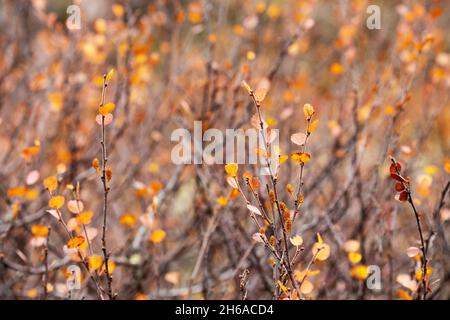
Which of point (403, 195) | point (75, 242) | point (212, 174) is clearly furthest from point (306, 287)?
point (212, 174)

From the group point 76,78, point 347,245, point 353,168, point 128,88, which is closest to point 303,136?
point 347,245

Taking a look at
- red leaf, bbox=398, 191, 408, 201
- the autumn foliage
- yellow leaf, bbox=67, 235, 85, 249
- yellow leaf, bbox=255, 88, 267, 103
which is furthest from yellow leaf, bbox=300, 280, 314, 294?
yellow leaf, bbox=67, 235, 85, 249

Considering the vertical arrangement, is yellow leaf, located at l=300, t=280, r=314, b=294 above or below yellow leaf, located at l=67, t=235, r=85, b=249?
below

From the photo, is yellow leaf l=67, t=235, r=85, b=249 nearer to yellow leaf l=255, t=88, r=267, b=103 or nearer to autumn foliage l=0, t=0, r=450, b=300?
autumn foliage l=0, t=0, r=450, b=300

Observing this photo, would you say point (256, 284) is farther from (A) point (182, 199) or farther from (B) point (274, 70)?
(A) point (182, 199)

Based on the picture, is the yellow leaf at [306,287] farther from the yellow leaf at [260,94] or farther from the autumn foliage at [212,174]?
the yellow leaf at [260,94]

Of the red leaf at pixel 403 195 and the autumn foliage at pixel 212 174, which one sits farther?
the autumn foliage at pixel 212 174

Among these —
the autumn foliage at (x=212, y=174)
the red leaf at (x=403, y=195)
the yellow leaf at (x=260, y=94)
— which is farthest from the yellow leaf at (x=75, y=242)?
the red leaf at (x=403, y=195)

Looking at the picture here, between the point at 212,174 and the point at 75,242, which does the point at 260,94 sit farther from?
the point at 212,174

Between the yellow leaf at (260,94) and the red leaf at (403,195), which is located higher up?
the yellow leaf at (260,94)

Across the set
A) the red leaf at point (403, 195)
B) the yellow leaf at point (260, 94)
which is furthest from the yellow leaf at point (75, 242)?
the red leaf at point (403, 195)

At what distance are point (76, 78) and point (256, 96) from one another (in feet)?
6.47

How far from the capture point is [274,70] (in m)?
2.83

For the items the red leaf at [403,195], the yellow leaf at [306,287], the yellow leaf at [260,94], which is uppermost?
the yellow leaf at [260,94]
